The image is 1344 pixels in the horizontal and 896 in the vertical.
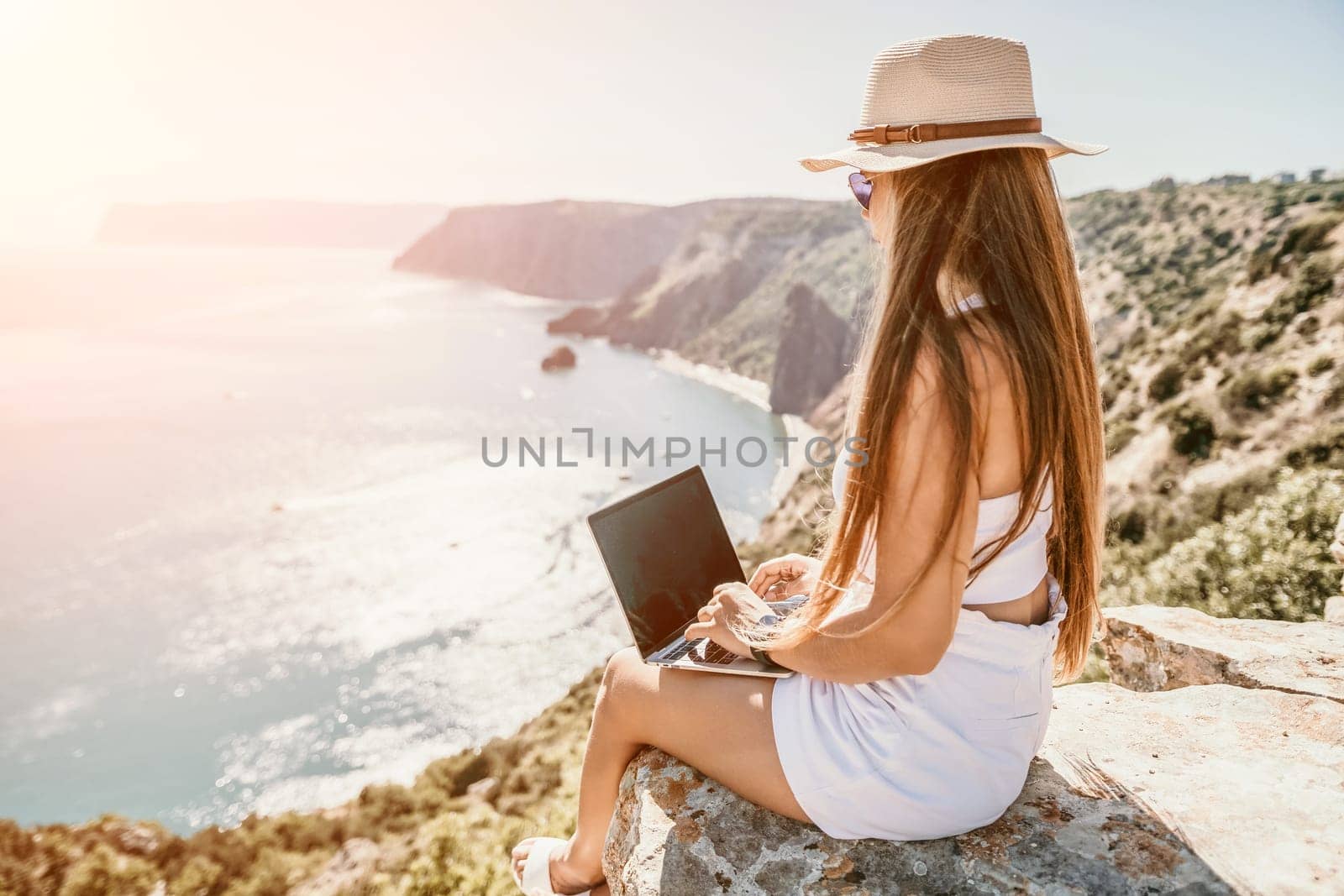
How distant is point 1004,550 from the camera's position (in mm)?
1722

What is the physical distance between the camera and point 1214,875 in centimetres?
171

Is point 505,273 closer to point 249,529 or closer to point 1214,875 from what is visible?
point 249,529

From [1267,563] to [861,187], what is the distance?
188 inches

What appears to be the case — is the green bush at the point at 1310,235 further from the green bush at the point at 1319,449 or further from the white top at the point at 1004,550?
the white top at the point at 1004,550

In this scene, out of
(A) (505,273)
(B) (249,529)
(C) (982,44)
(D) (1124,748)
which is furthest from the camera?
(A) (505,273)

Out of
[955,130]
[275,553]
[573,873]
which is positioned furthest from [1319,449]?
[275,553]

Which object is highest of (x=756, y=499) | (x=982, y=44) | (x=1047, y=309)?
(x=982, y=44)

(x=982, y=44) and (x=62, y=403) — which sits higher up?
(x=982, y=44)

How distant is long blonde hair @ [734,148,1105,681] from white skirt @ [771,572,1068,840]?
22 cm

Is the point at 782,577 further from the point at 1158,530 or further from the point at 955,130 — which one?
the point at 1158,530

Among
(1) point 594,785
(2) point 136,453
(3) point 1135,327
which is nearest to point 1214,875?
(1) point 594,785

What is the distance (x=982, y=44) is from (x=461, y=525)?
36.8 metres

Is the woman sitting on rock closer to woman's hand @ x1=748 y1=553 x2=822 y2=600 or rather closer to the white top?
the white top

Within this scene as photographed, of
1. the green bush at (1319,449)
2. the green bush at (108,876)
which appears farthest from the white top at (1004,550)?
the green bush at (1319,449)
